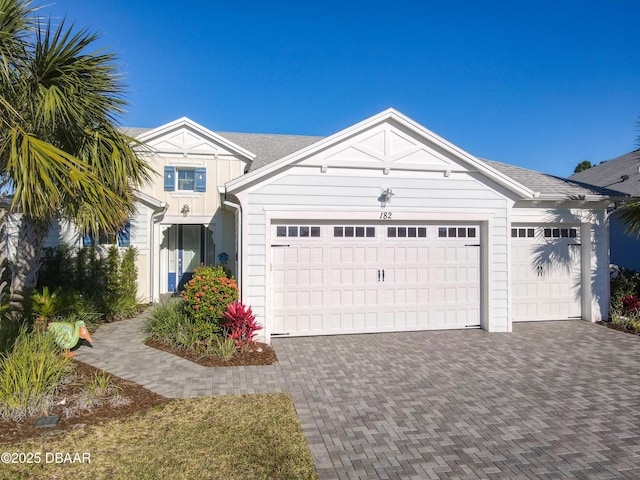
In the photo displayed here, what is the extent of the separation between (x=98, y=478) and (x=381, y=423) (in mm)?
3017

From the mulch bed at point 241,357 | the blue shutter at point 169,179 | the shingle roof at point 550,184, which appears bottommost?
the mulch bed at point 241,357

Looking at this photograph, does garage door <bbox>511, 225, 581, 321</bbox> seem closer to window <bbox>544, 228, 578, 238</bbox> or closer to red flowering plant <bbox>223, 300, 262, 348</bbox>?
window <bbox>544, 228, 578, 238</bbox>

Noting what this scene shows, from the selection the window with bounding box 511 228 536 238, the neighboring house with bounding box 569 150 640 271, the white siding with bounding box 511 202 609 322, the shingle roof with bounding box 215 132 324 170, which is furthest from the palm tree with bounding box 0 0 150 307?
the neighboring house with bounding box 569 150 640 271

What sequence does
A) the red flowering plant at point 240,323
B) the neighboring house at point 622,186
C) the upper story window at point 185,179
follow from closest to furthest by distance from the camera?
the red flowering plant at point 240,323, the upper story window at point 185,179, the neighboring house at point 622,186

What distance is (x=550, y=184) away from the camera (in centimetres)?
1142

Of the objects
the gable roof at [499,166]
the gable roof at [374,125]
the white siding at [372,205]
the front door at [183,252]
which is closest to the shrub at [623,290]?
the gable roof at [499,166]

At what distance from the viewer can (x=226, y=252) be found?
14.5 meters

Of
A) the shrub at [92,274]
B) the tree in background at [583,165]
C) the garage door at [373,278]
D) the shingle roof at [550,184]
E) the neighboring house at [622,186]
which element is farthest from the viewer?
the tree in background at [583,165]

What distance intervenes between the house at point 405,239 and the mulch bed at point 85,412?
3.10 m

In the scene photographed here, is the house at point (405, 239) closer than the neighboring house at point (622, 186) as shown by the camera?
Yes

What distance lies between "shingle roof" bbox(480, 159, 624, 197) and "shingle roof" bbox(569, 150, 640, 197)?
16.1 feet

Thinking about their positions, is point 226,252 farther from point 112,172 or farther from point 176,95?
point 112,172

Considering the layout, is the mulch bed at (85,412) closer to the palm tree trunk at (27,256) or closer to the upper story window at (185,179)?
the palm tree trunk at (27,256)

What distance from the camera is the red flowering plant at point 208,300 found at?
26.4 feet
